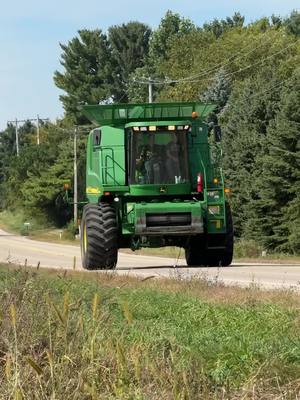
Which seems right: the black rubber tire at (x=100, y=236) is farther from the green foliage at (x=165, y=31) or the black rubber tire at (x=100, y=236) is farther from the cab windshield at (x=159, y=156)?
the green foliage at (x=165, y=31)

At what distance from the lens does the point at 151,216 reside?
64.0 feet

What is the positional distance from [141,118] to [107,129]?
33.7 inches

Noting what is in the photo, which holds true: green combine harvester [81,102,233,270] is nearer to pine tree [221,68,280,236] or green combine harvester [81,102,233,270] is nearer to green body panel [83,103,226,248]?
green body panel [83,103,226,248]

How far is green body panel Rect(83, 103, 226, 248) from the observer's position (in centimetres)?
1953

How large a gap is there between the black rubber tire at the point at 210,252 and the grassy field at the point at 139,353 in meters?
11.0

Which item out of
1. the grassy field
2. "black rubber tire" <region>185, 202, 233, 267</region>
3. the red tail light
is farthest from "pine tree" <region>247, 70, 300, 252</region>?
the grassy field

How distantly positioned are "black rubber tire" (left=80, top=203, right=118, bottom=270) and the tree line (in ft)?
18.0

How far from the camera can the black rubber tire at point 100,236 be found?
19.5 m

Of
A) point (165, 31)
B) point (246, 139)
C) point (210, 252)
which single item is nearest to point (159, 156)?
point (210, 252)

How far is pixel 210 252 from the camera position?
70.0 feet

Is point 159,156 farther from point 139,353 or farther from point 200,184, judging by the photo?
point 139,353

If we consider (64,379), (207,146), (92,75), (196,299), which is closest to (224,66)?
(92,75)

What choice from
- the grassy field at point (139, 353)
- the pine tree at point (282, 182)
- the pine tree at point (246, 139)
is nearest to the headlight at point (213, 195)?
the grassy field at point (139, 353)

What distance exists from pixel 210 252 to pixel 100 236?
325 cm
